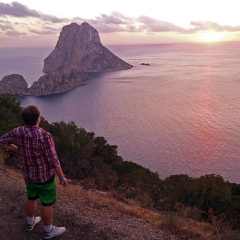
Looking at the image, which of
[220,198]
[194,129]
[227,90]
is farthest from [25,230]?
[227,90]

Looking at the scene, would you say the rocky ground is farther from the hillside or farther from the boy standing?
the boy standing

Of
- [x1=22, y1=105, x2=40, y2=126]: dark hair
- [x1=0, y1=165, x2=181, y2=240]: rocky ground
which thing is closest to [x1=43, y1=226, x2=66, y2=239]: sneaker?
[x1=0, y1=165, x2=181, y2=240]: rocky ground

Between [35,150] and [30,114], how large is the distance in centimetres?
57

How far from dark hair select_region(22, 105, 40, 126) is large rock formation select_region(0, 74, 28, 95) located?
131 metres

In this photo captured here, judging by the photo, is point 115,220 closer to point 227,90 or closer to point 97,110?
point 97,110

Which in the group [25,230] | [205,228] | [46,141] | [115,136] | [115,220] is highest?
[46,141]

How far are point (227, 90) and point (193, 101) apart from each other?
1937 centimetres

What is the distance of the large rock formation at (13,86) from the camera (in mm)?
129925

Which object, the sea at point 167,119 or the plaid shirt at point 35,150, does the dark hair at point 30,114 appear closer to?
the plaid shirt at point 35,150

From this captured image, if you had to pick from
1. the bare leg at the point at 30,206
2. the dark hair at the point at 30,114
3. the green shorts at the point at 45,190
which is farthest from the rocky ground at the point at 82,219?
the dark hair at the point at 30,114

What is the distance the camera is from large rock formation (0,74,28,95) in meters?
130

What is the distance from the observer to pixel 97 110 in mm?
89500

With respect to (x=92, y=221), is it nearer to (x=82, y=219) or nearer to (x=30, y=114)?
(x=82, y=219)

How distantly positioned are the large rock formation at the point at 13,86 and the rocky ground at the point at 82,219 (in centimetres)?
12818
